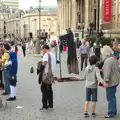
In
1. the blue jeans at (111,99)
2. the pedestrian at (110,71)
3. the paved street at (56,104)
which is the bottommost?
the paved street at (56,104)

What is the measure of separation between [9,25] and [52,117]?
18743 centimetres

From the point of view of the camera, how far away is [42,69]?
32.9 ft

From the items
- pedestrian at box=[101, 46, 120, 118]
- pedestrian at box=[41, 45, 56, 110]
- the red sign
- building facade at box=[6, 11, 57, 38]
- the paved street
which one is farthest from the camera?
building facade at box=[6, 11, 57, 38]

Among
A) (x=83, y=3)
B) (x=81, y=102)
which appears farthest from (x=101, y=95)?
(x=83, y=3)

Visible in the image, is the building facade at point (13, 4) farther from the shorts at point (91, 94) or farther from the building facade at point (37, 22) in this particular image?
the shorts at point (91, 94)

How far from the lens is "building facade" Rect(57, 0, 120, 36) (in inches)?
1936

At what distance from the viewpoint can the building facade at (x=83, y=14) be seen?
161 ft

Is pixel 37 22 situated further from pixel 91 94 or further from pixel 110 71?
pixel 110 71

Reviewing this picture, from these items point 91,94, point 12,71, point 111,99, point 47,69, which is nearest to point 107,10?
point 12,71

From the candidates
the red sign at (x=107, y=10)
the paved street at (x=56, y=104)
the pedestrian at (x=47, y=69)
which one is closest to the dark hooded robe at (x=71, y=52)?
the paved street at (x=56, y=104)

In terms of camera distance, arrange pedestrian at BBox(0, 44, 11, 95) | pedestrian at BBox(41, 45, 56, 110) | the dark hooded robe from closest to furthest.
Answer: pedestrian at BBox(41, 45, 56, 110)
pedestrian at BBox(0, 44, 11, 95)
the dark hooded robe

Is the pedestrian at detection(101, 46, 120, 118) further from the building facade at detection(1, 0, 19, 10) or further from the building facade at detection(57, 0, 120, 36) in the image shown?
the building facade at detection(1, 0, 19, 10)

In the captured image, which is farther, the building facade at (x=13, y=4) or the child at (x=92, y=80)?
the building facade at (x=13, y=4)

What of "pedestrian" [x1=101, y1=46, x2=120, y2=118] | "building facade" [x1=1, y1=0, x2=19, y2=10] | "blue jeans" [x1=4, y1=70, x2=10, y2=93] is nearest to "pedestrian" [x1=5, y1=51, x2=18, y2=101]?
→ "blue jeans" [x1=4, y1=70, x2=10, y2=93]
